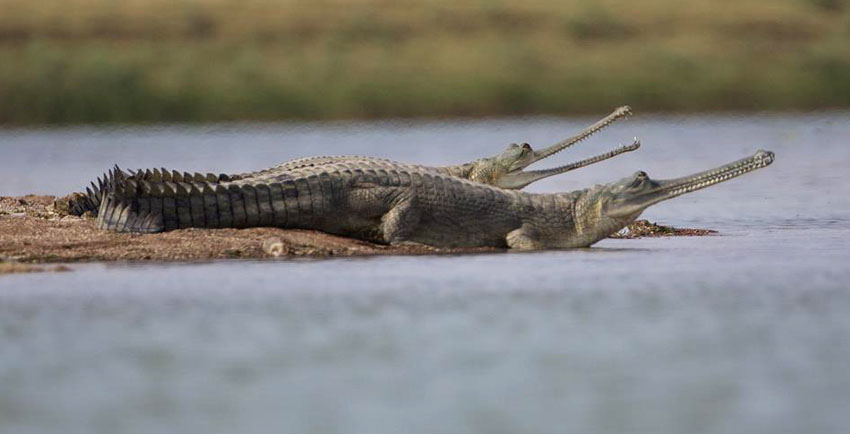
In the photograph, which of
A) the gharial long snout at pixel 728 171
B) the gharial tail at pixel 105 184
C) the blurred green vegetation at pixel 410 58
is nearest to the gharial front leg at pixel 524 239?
the gharial long snout at pixel 728 171

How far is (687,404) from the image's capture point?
6793mm

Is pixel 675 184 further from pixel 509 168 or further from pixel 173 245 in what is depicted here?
pixel 173 245

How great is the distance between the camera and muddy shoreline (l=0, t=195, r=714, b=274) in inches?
444

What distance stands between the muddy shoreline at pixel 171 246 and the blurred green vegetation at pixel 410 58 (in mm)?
20538

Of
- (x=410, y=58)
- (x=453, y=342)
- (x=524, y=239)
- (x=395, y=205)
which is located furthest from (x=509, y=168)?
(x=410, y=58)

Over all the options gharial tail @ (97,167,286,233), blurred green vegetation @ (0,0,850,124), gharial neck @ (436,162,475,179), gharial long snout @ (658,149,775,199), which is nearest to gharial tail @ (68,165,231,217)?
gharial tail @ (97,167,286,233)

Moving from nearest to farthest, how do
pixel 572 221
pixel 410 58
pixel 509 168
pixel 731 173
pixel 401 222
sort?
pixel 731 173 < pixel 401 222 < pixel 572 221 < pixel 509 168 < pixel 410 58

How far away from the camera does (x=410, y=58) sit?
3469 centimetres

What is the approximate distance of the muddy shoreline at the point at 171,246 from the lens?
11281 mm

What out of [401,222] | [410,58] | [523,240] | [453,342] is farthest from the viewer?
[410,58]

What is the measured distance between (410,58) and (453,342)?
26.8m

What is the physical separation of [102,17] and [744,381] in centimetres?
3298

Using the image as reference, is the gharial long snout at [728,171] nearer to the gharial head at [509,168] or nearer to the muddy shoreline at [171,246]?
the muddy shoreline at [171,246]

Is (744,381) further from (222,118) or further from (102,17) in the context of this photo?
(102,17)
